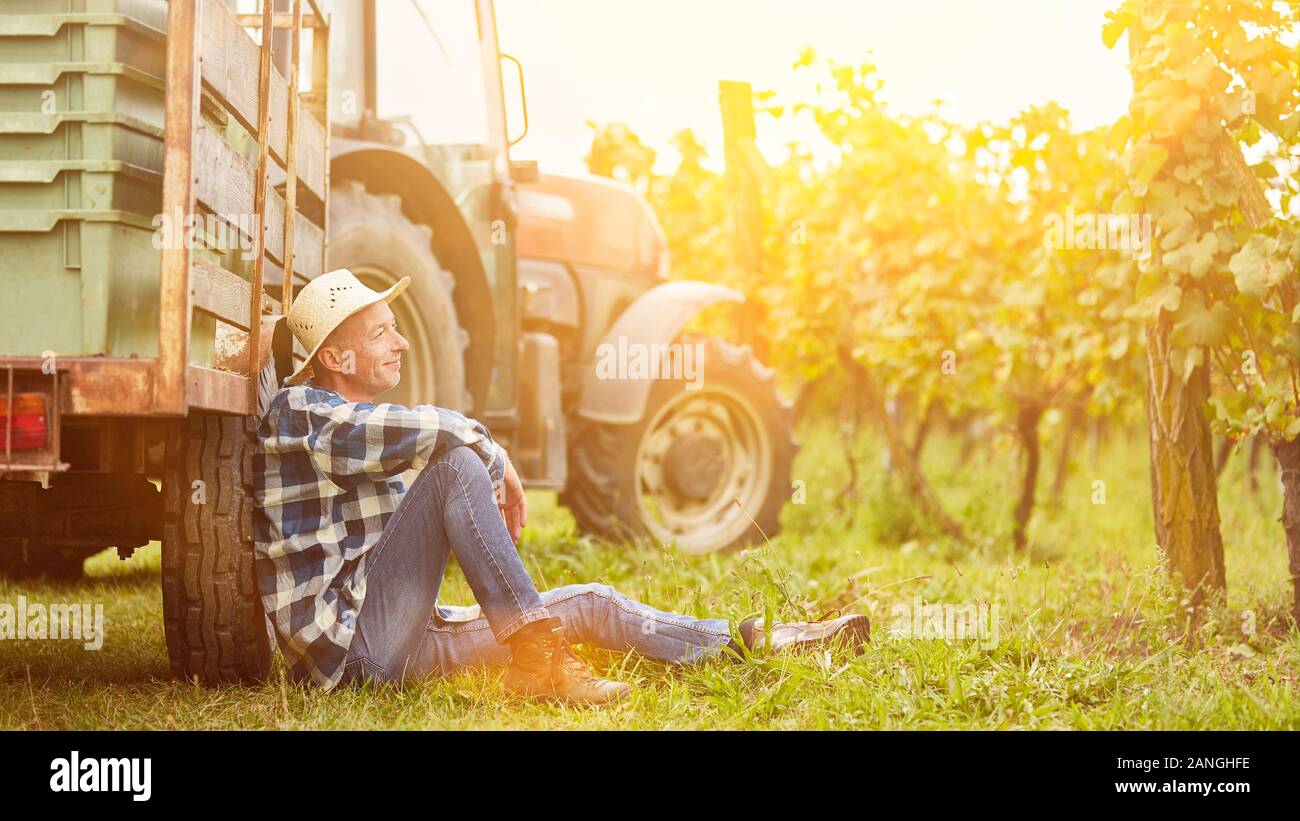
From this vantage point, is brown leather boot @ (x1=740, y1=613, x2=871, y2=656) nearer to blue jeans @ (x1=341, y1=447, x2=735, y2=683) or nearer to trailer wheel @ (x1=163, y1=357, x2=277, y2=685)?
blue jeans @ (x1=341, y1=447, x2=735, y2=683)

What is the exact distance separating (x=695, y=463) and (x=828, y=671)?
3137mm

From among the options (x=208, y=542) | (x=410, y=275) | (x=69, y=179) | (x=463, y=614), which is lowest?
(x=463, y=614)

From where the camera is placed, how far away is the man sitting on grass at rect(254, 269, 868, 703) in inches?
131

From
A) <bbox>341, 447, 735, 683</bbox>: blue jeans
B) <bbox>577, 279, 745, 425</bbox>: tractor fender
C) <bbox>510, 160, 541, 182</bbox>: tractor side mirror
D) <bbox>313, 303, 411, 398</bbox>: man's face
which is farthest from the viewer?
<bbox>577, 279, 745, 425</bbox>: tractor fender

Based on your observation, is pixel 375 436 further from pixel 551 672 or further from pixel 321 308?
pixel 551 672

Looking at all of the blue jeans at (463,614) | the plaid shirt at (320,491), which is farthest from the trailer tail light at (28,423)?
the blue jeans at (463,614)

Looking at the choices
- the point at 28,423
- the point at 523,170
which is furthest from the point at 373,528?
the point at 523,170

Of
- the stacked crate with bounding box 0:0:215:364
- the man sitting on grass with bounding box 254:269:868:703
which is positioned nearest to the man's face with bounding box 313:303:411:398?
the man sitting on grass with bounding box 254:269:868:703

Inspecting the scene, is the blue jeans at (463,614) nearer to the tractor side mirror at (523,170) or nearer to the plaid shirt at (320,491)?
the plaid shirt at (320,491)

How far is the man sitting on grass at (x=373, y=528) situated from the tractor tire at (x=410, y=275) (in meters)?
1.06

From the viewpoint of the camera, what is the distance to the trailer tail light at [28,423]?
8.98ft

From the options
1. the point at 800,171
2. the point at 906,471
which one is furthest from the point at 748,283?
the point at 906,471

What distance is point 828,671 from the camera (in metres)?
3.61

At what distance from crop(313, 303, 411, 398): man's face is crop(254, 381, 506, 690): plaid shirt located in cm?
9
